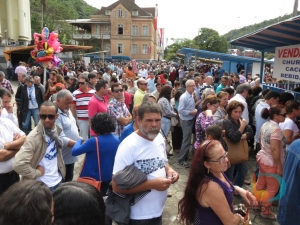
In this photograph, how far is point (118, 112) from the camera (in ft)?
14.6

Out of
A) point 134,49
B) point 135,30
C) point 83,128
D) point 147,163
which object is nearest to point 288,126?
point 147,163

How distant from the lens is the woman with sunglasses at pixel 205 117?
13.5 feet

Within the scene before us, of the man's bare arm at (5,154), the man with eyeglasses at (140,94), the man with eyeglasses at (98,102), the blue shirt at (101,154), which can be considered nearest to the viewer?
the man's bare arm at (5,154)

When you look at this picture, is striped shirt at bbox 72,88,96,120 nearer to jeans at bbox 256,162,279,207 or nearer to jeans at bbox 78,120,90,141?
jeans at bbox 78,120,90,141

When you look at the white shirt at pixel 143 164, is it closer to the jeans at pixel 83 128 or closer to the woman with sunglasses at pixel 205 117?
the woman with sunglasses at pixel 205 117

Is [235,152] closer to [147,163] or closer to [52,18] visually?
[147,163]

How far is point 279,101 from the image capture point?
15.7ft

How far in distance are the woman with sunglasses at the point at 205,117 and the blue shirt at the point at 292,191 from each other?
5.73 ft

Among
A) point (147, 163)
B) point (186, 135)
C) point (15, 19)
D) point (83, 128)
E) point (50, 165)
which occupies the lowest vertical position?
point (186, 135)

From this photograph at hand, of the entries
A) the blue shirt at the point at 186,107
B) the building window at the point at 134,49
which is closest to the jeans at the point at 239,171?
the blue shirt at the point at 186,107

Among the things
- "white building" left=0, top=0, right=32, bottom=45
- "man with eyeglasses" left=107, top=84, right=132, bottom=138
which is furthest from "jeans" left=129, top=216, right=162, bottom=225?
"white building" left=0, top=0, right=32, bottom=45

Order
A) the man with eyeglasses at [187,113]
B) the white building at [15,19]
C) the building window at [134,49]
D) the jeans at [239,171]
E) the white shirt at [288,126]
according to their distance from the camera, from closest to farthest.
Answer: the white shirt at [288,126] → the jeans at [239,171] → the man with eyeglasses at [187,113] → the white building at [15,19] → the building window at [134,49]

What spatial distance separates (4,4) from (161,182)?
35.1m

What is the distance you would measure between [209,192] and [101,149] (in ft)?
4.46
